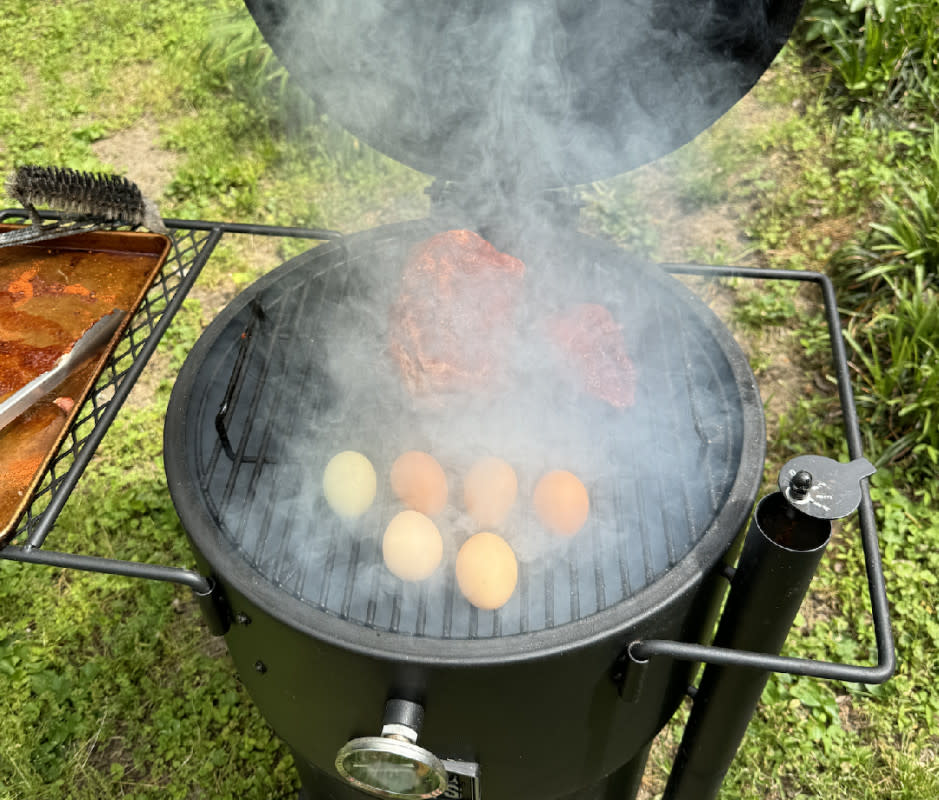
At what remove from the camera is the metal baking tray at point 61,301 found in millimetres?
2125

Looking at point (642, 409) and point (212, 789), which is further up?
point (642, 409)

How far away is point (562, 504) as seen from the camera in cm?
200

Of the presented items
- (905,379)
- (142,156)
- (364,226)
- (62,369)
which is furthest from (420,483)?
(142,156)

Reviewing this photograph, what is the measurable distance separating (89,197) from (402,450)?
1.39 m

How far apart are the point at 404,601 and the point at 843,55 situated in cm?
557

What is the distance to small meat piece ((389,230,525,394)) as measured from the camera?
2.25 metres

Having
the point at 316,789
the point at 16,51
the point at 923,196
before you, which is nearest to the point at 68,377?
the point at 316,789

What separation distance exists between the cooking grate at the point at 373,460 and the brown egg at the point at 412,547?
0.03 meters

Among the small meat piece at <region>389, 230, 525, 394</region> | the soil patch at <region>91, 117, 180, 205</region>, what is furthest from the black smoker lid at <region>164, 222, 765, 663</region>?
the soil patch at <region>91, 117, 180, 205</region>

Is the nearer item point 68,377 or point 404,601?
point 404,601

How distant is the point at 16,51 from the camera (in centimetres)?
693

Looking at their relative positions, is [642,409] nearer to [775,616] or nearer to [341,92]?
[775,616]

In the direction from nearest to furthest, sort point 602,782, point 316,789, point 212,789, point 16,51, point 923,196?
1. point 602,782
2. point 316,789
3. point 212,789
4. point 923,196
5. point 16,51

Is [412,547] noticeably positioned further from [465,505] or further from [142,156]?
[142,156]
